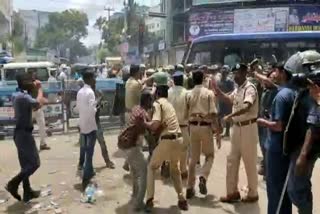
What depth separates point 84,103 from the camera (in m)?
7.08

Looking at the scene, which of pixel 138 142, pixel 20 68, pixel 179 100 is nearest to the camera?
pixel 138 142

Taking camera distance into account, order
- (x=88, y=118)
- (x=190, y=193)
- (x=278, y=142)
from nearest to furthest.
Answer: (x=278, y=142), (x=190, y=193), (x=88, y=118)

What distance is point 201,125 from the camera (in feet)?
22.1

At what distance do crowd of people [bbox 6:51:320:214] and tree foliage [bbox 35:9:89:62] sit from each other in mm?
90647

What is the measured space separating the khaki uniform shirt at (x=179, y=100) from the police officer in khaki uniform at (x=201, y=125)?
0.31 metres

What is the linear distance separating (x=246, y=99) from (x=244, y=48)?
39.1 feet

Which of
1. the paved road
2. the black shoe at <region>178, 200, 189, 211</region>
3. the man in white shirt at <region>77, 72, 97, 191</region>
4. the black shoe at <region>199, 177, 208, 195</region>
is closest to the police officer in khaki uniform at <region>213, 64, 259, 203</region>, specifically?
the paved road

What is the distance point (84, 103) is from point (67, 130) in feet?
19.1

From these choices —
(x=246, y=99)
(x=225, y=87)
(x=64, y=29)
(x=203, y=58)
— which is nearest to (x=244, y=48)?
(x=203, y=58)

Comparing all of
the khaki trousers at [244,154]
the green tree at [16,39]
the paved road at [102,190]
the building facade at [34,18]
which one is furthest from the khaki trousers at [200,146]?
the building facade at [34,18]

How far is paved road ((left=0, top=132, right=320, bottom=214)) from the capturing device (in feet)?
20.6

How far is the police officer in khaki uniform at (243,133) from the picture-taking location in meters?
6.06

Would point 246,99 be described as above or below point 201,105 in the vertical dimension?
above

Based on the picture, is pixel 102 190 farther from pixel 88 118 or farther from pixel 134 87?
pixel 134 87
